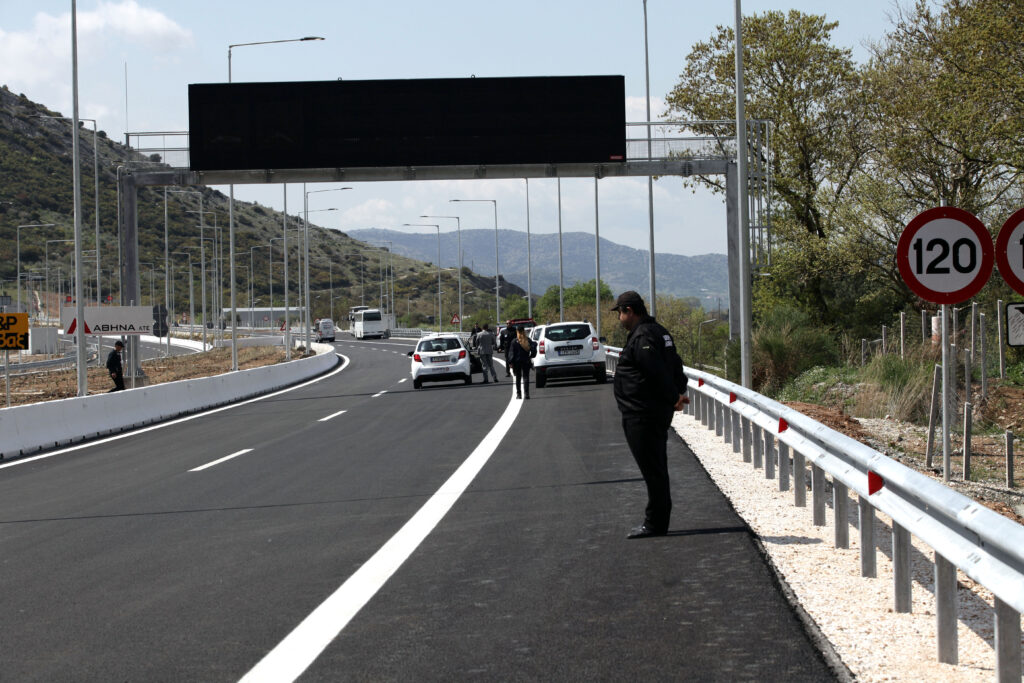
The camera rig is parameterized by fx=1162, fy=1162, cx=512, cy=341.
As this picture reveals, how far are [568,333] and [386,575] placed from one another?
23.2 m

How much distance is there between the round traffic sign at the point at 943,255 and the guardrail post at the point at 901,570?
14.5ft

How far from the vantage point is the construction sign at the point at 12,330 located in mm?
25734

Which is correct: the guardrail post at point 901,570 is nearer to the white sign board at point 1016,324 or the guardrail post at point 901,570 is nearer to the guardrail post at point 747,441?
the white sign board at point 1016,324

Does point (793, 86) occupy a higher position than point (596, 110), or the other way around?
point (793, 86)

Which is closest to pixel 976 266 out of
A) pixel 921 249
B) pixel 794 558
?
pixel 921 249

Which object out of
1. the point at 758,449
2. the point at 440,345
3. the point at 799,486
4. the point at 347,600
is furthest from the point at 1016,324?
the point at 440,345

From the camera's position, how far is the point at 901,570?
633 centimetres

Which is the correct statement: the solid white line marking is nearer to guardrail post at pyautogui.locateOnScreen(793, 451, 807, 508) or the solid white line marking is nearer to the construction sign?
guardrail post at pyautogui.locateOnScreen(793, 451, 807, 508)

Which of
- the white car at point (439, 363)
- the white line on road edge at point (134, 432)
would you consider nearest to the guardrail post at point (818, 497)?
the white line on road edge at point (134, 432)

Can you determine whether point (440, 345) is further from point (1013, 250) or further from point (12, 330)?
point (1013, 250)

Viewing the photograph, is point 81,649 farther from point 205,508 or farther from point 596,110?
point 596,110

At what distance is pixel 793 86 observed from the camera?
43844mm

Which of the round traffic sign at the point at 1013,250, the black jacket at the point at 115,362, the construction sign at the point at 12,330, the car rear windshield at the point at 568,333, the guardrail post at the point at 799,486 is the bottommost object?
the guardrail post at the point at 799,486

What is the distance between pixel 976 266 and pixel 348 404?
19251 mm
